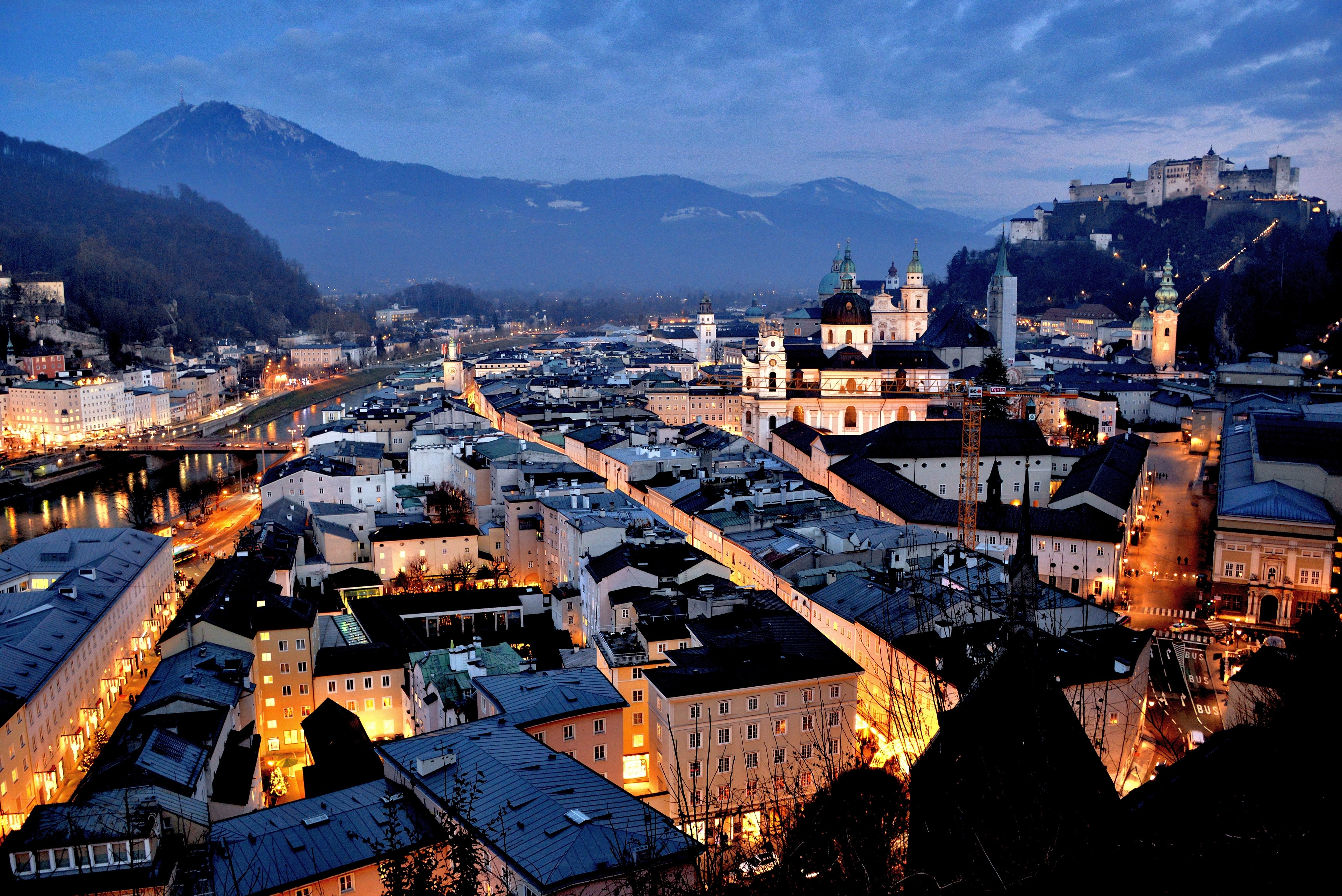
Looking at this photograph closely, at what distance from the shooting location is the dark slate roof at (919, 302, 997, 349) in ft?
106

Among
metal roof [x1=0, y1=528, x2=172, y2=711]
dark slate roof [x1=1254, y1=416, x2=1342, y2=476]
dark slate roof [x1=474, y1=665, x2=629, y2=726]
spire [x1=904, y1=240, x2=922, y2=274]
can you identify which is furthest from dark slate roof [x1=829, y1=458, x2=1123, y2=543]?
spire [x1=904, y1=240, x2=922, y2=274]

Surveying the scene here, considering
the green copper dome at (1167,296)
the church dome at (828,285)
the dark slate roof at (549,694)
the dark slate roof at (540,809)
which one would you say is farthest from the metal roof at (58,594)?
the church dome at (828,285)

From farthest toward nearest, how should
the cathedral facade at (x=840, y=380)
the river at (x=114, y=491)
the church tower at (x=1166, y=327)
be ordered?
the church tower at (x=1166, y=327)
the cathedral facade at (x=840, y=380)
the river at (x=114, y=491)

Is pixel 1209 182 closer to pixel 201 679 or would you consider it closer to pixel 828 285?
pixel 828 285

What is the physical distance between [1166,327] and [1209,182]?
20.7 m

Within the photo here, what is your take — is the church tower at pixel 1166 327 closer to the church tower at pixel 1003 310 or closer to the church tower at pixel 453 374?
the church tower at pixel 1003 310

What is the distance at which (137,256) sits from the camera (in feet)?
208

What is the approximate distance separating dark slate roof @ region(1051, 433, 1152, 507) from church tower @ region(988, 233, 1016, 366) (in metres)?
14.4

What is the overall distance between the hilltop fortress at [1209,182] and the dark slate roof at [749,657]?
1872 inches

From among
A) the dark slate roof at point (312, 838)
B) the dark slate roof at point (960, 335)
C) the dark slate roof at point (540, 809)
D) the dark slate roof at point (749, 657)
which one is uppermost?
the dark slate roof at point (960, 335)

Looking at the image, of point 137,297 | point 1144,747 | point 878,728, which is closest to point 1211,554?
point 1144,747

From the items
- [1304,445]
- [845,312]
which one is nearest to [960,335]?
[845,312]

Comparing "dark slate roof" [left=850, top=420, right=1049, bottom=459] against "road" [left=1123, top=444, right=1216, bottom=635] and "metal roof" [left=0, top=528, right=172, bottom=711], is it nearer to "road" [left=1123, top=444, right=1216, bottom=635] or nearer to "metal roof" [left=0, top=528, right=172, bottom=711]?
"road" [left=1123, top=444, right=1216, bottom=635]

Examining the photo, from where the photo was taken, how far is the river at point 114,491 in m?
23.0
